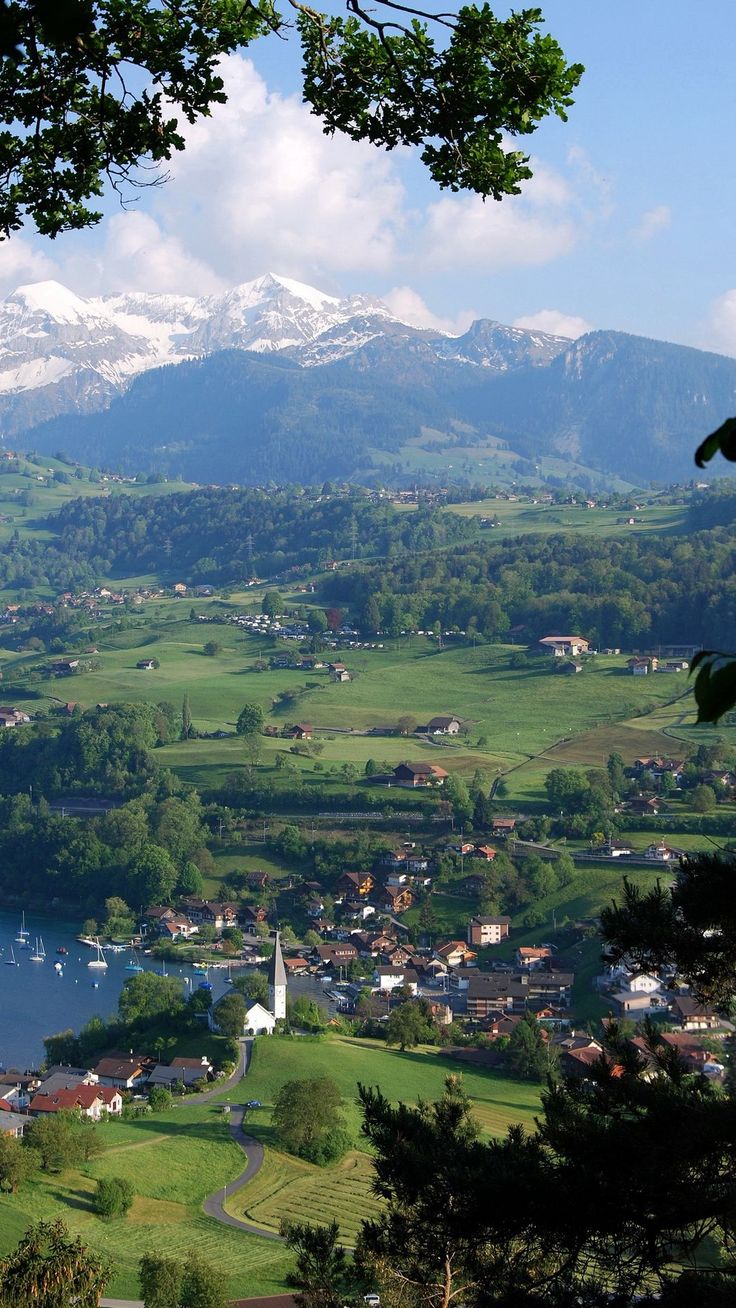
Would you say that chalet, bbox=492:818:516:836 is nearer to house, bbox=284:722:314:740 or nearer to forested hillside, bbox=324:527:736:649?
house, bbox=284:722:314:740

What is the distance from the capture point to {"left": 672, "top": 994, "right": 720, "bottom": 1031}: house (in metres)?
36.4

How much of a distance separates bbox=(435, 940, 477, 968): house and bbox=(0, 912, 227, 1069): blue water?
667cm

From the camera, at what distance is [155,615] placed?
10388cm

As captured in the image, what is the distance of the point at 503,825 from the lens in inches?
2066

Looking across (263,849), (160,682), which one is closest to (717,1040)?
(263,849)

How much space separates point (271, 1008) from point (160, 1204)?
498 inches

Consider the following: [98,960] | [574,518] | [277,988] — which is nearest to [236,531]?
[574,518]

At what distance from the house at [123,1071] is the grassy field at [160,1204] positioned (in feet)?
11.2

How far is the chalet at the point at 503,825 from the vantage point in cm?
5206

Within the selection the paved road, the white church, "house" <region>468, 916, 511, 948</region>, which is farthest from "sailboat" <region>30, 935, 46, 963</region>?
the paved road

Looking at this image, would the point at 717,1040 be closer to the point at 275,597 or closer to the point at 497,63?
the point at 497,63

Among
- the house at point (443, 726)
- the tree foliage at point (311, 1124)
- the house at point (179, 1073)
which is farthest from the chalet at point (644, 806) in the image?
the tree foliage at point (311, 1124)

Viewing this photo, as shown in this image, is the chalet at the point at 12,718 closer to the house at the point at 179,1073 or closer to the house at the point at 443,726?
the house at the point at 443,726

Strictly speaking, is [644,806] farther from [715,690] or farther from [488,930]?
[715,690]
